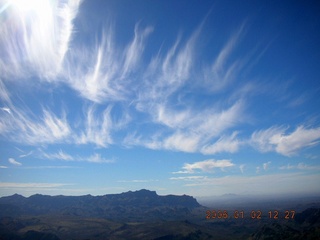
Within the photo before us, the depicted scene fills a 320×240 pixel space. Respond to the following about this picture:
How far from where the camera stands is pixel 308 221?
19950 cm

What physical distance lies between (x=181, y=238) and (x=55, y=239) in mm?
95390

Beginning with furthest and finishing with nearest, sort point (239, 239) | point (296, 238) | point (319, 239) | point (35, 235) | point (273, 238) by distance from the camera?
point (35, 235) → point (239, 239) → point (273, 238) → point (296, 238) → point (319, 239)

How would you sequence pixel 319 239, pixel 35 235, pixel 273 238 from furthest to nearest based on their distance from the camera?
pixel 35 235 → pixel 273 238 → pixel 319 239

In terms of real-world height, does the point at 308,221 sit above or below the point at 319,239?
above

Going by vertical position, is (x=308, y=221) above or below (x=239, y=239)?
above

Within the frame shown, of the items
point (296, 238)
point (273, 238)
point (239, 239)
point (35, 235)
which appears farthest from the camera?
point (35, 235)

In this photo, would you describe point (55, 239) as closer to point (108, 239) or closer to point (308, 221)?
point (108, 239)

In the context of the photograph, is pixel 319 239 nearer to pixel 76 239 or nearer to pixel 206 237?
pixel 206 237

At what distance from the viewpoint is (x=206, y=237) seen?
19700 centimetres

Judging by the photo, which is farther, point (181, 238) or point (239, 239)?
point (181, 238)

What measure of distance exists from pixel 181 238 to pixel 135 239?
36707 mm

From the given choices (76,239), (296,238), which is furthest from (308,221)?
(76,239)

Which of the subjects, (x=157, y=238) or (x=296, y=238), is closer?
(x=296, y=238)

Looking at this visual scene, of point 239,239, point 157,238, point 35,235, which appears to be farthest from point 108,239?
point 239,239
